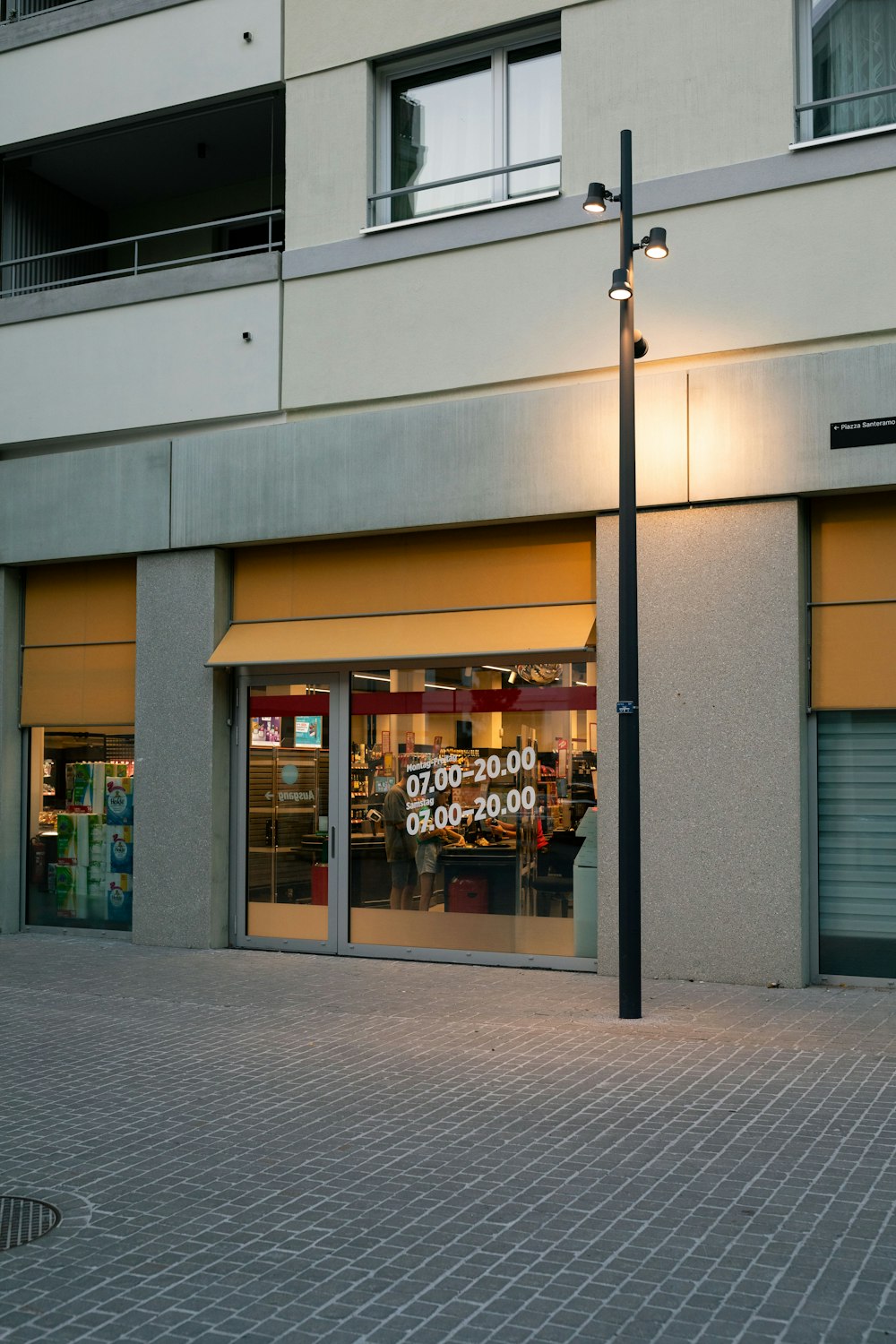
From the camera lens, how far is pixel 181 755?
1391 centimetres

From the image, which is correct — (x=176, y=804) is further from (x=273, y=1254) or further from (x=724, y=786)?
(x=273, y=1254)

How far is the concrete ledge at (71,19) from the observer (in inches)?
580

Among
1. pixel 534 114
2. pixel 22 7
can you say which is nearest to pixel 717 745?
pixel 534 114

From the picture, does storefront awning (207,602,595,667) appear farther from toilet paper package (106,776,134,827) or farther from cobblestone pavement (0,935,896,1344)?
cobblestone pavement (0,935,896,1344)

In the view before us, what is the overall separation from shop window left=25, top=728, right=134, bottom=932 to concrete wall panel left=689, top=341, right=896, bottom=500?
281 inches

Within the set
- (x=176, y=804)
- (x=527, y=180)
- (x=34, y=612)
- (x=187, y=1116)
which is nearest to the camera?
(x=187, y=1116)

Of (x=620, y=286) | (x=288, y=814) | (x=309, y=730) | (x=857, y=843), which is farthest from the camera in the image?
(x=288, y=814)

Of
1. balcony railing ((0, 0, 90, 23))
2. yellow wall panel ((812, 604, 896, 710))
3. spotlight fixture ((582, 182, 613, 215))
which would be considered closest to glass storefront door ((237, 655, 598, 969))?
yellow wall panel ((812, 604, 896, 710))

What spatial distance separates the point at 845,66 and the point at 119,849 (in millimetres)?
10450

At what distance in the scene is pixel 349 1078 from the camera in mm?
8047

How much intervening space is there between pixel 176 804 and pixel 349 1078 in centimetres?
634

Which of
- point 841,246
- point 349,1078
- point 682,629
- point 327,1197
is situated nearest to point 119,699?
point 682,629

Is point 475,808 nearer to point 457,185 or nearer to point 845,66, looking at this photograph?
point 457,185

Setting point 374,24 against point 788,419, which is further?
point 374,24
